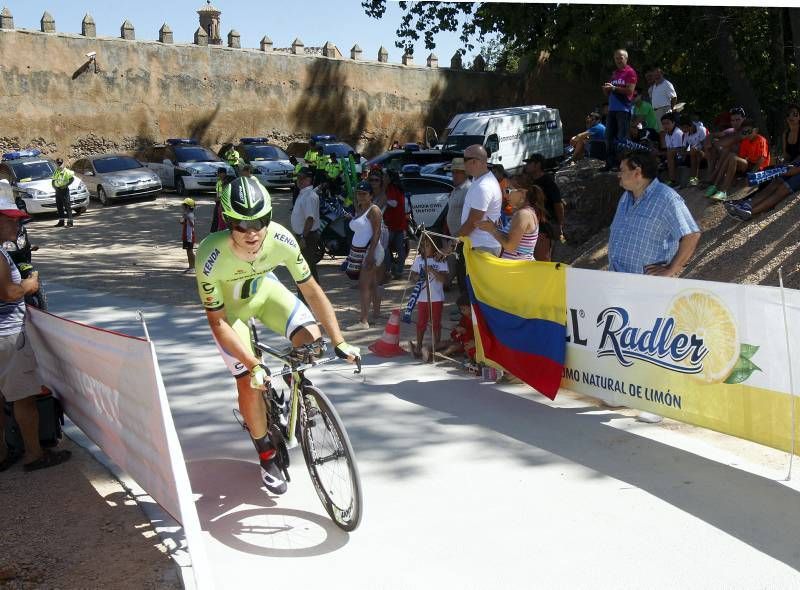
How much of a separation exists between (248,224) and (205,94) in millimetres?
35583

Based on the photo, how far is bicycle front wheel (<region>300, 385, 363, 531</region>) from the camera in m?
4.76

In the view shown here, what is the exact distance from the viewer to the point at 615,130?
14.6 m

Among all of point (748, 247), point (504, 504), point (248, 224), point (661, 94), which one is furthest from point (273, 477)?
point (661, 94)

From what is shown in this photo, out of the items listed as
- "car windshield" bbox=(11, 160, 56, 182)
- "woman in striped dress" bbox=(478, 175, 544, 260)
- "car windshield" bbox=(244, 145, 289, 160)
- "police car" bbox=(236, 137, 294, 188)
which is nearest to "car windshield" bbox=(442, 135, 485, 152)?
"police car" bbox=(236, 137, 294, 188)

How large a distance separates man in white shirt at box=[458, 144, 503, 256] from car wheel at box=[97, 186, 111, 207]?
841 inches

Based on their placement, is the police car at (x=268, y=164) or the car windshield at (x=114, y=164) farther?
the police car at (x=268, y=164)

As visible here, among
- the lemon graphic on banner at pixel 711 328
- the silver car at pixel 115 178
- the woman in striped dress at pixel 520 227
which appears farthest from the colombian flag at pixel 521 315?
the silver car at pixel 115 178

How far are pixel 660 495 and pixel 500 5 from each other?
19.0 m

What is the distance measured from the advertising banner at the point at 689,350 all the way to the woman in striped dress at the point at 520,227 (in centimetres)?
117

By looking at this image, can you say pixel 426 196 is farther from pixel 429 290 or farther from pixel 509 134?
pixel 509 134

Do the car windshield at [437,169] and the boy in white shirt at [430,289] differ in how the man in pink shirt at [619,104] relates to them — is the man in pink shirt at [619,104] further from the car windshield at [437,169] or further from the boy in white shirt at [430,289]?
the boy in white shirt at [430,289]

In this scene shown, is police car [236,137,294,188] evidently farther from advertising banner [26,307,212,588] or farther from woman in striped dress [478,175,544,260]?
advertising banner [26,307,212,588]

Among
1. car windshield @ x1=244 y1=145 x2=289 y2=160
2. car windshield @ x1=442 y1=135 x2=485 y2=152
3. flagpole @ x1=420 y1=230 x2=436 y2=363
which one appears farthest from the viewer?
car windshield @ x1=244 y1=145 x2=289 y2=160

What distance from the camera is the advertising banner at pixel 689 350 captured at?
17.5 ft
